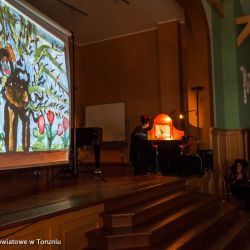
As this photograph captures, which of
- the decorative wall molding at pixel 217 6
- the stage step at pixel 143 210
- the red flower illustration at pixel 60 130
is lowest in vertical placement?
the stage step at pixel 143 210

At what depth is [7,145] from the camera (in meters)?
2.88

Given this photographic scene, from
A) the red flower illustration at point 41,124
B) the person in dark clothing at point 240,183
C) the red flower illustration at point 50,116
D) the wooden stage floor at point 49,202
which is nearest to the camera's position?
the wooden stage floor at point 49,202

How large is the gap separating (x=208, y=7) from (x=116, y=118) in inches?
145

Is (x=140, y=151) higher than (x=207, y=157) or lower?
higher

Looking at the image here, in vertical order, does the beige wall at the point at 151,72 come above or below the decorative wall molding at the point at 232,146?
above

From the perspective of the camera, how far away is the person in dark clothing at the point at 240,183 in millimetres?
5645

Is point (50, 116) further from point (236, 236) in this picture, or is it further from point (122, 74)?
point (122, 74)

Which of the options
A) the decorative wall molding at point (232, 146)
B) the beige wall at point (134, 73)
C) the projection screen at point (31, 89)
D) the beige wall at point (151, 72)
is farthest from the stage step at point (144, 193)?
the beige wall at point (134, 73)

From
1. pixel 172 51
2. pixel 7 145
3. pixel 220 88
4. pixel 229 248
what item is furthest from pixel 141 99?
pixel 7 145

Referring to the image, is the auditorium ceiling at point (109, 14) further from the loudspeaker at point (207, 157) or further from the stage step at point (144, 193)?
the stage step at point (144, 193)

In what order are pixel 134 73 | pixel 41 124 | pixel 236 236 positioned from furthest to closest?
pixel 134 73, pixel 236 236, pixel 41 124

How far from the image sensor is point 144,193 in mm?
3822

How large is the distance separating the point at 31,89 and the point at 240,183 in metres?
4.35

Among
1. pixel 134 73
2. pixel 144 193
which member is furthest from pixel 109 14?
pixel 144 193
